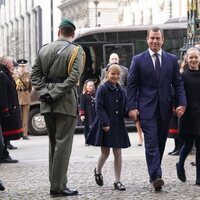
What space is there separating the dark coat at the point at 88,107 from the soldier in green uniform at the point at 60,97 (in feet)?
24.2

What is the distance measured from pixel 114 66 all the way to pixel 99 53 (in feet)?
36.1

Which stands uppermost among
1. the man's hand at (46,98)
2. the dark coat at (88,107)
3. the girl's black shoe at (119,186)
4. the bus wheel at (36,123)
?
the man's hand at (46,98)

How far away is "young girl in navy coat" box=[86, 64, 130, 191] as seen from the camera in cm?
921

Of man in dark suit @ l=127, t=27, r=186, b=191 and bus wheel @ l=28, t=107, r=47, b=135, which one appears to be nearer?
man in dark suit @ l=127, t=27, r=186, b=191

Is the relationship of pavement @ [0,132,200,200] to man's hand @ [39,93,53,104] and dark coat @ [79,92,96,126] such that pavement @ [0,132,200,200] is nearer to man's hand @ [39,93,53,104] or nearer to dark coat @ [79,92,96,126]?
man's hand @ [39,93,53,104]

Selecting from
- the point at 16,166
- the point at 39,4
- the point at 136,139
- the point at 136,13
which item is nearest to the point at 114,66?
the point at 16,166

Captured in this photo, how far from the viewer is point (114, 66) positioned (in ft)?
30.9

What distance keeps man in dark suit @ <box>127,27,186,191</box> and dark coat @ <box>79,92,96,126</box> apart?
703 cm

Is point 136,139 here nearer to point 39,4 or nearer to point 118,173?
point 118,173

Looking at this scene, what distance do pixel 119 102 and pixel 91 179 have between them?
1298 mm

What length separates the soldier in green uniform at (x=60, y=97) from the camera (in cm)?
858

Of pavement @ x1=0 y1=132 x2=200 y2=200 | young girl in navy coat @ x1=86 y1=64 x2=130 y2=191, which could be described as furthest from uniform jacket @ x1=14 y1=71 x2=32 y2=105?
young girl in navy coat @ x1=86 y1=64 x2=130 y2=191

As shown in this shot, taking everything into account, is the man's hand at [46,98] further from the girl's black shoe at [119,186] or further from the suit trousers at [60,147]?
the girl's black shoe at [119,186]

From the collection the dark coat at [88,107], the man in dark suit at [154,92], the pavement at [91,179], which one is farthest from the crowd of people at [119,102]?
the dark coat at [88,107]
